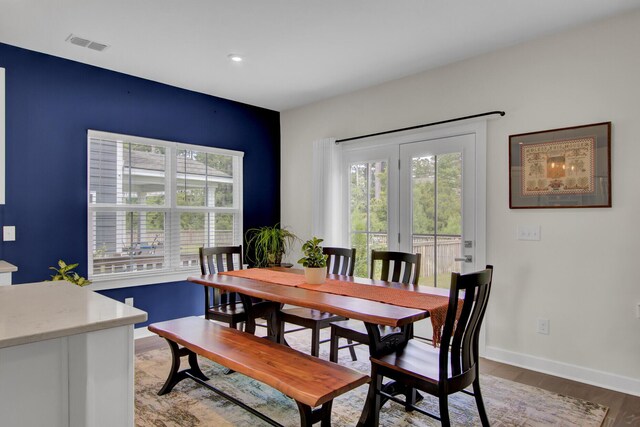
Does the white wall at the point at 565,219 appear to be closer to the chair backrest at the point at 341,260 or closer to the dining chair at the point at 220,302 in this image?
the chair backrest at the point at 341,260

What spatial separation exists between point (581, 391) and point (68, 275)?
416cm

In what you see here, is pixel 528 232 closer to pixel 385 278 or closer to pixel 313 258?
pixel 385 278

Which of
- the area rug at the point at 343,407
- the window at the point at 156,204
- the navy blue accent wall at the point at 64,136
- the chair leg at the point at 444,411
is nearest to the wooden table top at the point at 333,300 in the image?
the chair leg at the point at 444,411

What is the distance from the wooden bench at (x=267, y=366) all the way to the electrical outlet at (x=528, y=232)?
2.00 m

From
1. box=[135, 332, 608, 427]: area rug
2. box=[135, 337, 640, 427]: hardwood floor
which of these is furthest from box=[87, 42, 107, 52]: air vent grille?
box=[135, 337, 640, 427]: hardwood floor

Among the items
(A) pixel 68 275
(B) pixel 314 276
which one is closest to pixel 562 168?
(B) pixel 314 276

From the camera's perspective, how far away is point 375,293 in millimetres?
2625

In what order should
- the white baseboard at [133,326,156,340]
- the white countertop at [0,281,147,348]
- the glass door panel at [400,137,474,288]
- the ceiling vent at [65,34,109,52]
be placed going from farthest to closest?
the white baseboard at [133,326,156,340] < the glass door panel at [400,137,474,288] < the ceiling vent at [65,34,109,52] < the white countertop at [0,281,147,348]

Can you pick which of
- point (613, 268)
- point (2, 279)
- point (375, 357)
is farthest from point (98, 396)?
point (613, 268)

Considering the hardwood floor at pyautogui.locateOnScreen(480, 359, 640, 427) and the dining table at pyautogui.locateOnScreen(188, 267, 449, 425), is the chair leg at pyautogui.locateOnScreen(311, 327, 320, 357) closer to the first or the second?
the dining table at pyautogui.locateOnScreen(188, 267, 449, 425)

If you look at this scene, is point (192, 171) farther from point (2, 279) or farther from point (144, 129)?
point (2, 279)

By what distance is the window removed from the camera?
389 cm

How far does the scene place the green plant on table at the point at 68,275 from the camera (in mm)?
3247

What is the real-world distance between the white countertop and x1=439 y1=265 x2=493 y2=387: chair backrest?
1.36 meters
